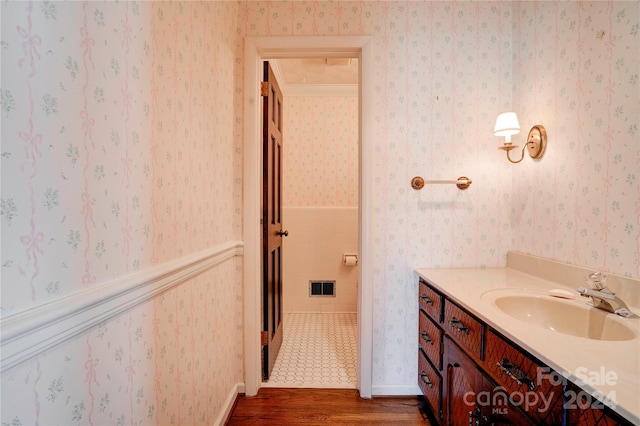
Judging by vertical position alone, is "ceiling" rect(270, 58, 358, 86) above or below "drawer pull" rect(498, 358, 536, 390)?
above

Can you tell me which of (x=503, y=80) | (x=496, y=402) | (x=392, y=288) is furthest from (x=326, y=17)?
(x=496, y=402)

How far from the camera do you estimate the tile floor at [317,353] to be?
1925 millimetres

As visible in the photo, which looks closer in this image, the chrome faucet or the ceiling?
the chrome faucet

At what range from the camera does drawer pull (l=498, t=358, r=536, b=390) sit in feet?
2.62

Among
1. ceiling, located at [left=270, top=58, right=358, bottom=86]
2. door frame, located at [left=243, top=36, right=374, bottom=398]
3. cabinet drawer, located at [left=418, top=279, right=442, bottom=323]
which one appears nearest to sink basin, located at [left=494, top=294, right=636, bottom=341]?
cabinet drawer, located at [left=418, top=279, right=442, bottom=323]

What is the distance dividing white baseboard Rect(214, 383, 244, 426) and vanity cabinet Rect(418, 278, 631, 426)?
1.13 m

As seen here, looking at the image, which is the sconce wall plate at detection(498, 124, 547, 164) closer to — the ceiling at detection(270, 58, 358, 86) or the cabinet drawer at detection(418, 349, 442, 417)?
the cabinet drawer at detection(418, 349, 442, 417)

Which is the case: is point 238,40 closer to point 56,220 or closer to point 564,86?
point 56,220

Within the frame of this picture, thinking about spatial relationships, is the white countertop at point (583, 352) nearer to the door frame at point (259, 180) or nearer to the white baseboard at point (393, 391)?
the door frame at point (259, 180)

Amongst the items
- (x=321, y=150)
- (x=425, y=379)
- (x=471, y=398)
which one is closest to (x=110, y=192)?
Answer: (x=471, y=398)

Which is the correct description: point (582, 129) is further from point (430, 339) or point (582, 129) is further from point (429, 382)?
point (429, 382)

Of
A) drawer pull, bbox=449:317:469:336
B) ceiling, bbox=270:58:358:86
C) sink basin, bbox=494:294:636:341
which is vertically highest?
ceiling, bbox=270:58:358:86

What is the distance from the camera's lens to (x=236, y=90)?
1.75 m

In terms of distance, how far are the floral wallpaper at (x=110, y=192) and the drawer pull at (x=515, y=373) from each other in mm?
1145
